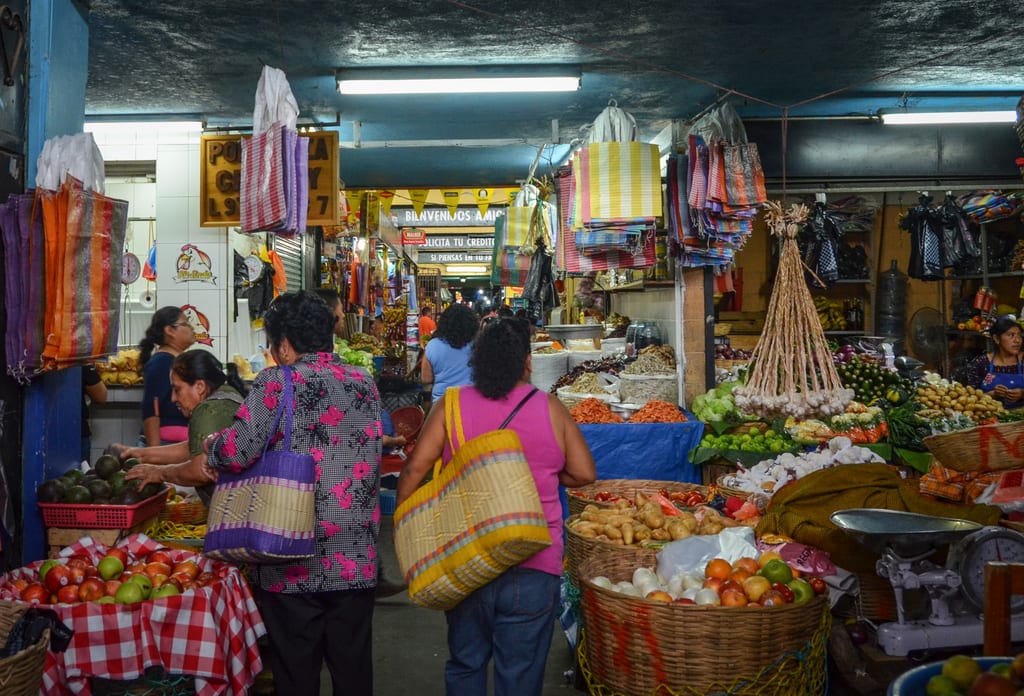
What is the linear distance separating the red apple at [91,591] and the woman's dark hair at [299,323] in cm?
133

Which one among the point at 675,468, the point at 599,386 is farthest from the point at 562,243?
the point at 675,468

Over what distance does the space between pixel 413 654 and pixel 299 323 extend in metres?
2.70

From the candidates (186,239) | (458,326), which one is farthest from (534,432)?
(186,239)

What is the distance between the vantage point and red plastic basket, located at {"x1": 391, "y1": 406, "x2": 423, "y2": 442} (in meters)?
7.41

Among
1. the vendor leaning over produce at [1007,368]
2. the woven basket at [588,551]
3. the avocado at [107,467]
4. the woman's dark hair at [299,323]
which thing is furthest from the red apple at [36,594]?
the vendor leaning over produce at [1007,368]

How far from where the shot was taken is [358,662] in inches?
136

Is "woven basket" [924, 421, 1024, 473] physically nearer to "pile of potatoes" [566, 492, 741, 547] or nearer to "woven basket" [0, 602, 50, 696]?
"pile of potatoes" [566, 492, 741, 547]

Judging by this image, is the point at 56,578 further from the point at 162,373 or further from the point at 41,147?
the point at 162,373

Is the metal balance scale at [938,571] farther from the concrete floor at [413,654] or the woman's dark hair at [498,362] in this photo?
the concrete floor at [413,654]

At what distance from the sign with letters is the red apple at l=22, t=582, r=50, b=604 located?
180 inches

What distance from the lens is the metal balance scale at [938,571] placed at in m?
3.25

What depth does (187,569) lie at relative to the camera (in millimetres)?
3816

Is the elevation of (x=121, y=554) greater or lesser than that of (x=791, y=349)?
lesser

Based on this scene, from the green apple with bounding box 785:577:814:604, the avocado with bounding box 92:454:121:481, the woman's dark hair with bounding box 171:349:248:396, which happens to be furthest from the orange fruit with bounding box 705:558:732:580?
the avocado with bounding box 92:454:121:481
